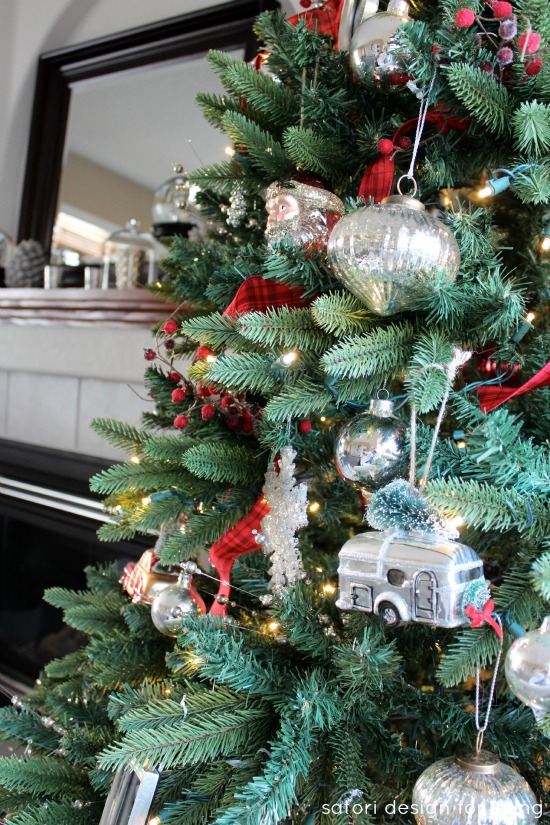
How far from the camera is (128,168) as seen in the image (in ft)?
5.27

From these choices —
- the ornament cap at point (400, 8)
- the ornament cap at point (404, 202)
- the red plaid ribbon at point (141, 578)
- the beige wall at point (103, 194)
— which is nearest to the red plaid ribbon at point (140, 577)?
the red plaid ribbon at point (141, 578)

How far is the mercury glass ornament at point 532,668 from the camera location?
391 millimetres

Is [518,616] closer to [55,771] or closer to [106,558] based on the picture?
[55,771]

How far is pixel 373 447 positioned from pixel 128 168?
1.31 m

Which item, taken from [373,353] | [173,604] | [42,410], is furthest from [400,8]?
[42,410]

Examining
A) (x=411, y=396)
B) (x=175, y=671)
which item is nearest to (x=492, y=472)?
(x=411, y=396)

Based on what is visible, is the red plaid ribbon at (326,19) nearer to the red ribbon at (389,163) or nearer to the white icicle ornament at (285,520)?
the red ribbon at (389,163)

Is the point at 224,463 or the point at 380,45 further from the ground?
the point at 380,45

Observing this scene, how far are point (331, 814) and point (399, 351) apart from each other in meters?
0.33

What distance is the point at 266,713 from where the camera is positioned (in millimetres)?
519

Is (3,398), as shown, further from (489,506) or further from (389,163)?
(489,506)

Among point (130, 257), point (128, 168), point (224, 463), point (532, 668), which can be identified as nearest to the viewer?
point (532, 668)

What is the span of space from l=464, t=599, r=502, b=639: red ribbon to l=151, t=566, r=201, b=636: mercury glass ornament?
0.29 meters

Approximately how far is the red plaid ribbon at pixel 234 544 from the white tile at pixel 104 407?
711mm
